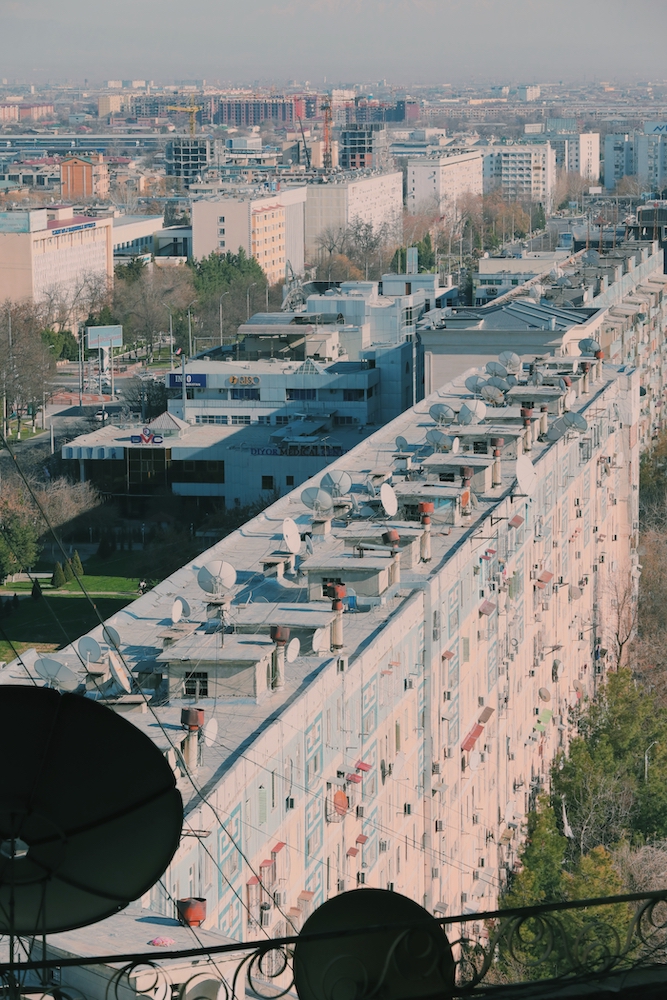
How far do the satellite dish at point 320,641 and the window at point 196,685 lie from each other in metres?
0.47

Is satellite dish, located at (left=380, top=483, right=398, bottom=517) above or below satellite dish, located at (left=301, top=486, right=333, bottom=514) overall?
above

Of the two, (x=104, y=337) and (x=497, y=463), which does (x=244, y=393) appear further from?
(x=497, y=463)

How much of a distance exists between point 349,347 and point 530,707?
12.0 m

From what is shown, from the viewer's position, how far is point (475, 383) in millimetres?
11477

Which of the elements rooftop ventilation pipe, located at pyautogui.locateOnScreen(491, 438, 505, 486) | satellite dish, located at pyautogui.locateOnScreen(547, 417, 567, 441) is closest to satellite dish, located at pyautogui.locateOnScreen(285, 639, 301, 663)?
rooftop ventilation pipe, located at pyautogui.locateOnScreen(491, 438, 505, 486)

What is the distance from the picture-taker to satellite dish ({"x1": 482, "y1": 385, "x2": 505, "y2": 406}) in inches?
422

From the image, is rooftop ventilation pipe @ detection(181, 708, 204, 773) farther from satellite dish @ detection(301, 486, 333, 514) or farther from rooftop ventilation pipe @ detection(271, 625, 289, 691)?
satellite dish @ detection(301, 486, 333, 514)

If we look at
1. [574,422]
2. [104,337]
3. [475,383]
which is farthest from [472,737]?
[104,337]

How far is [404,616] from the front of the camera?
609cm

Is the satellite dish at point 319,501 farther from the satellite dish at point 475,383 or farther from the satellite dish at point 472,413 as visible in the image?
the satellite dish at point 475,383

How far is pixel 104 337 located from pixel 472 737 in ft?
61.1

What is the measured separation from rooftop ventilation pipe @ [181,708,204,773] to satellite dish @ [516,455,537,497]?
11.7 ft

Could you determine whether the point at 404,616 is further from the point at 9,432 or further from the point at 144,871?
the point at 9,432

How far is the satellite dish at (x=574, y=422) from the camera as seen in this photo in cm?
983
